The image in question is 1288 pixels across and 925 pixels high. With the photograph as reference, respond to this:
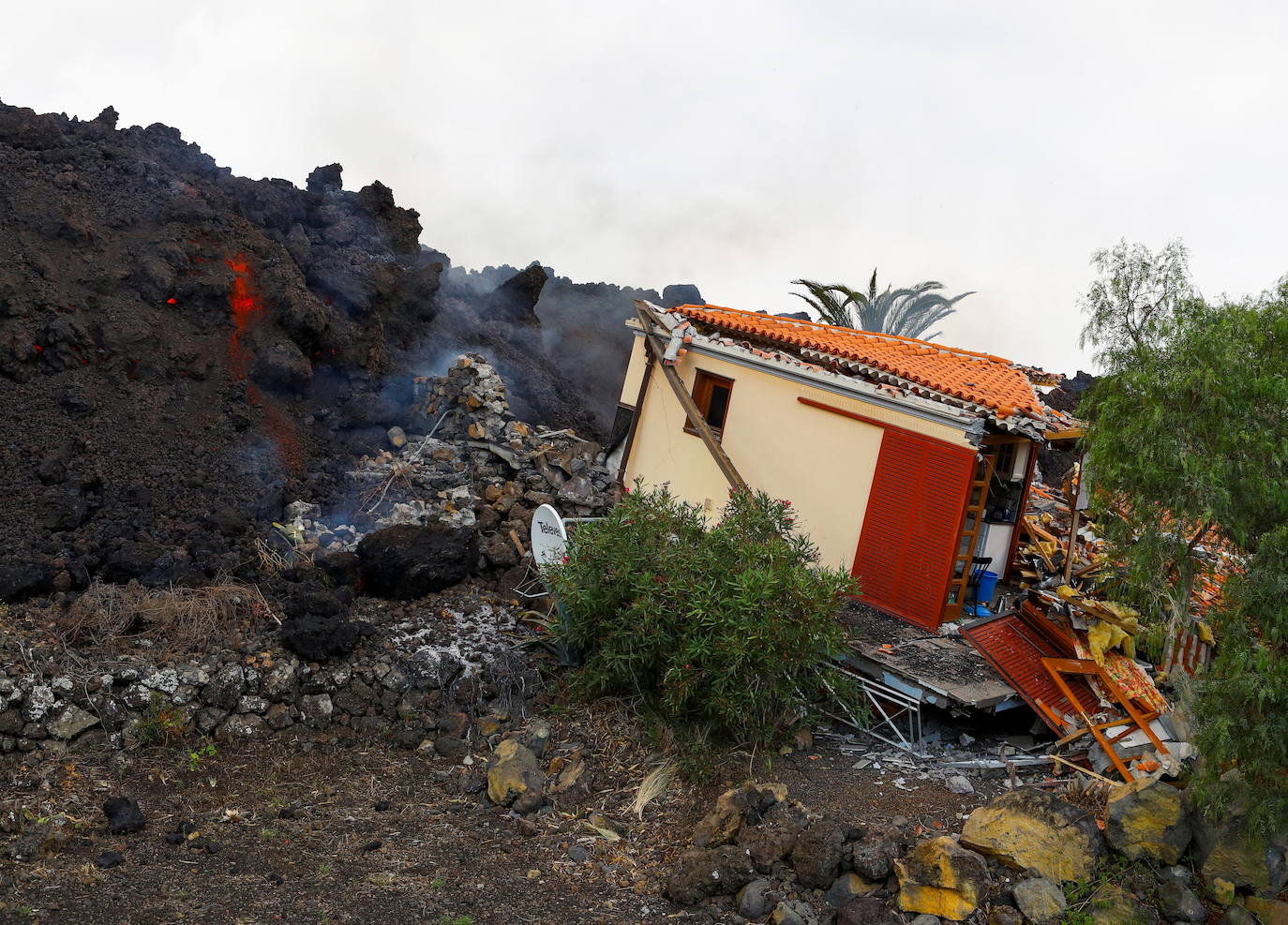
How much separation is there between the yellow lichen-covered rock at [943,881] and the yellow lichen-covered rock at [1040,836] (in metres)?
0.34

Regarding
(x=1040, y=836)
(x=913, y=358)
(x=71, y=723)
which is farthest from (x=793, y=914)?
(x=913, y=358)

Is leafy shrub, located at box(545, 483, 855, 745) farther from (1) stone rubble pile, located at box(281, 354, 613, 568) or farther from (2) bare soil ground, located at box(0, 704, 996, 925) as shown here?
(1) stone rubble pile, located at box(281, 354, 613, 568)

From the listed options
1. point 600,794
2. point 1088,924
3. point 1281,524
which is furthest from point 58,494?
point 1281,524

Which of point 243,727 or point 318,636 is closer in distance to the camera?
point 243,727

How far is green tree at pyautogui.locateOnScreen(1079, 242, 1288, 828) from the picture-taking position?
741cm

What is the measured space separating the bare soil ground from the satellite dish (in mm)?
2231

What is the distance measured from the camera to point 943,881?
7.94 metres

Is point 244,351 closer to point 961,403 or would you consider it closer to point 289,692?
point 289,692

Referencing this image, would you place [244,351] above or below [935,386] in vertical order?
below

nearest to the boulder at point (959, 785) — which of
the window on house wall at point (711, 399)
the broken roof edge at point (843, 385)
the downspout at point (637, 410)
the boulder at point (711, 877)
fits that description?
the boulder at point (711, 877)

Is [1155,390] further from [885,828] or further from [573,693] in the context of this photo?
[573,693]

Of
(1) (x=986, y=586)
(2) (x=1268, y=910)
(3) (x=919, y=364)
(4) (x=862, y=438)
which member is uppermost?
(3) (x=919, y=364)

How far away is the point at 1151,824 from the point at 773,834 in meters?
3.17

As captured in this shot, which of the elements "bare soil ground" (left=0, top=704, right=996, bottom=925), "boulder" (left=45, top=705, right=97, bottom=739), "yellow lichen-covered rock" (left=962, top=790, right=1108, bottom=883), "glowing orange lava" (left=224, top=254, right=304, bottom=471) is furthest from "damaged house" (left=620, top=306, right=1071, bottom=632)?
"boulder" (left=45, top=705, right=97, bottom=739)
